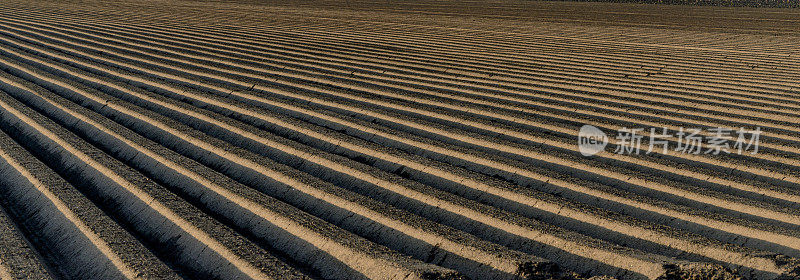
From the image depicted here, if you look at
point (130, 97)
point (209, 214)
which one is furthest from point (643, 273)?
point (130, 97)

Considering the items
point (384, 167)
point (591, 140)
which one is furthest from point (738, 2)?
point (384, 167)

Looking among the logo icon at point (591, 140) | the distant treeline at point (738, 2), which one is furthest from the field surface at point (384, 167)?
the distant treeline at point (738, 2)

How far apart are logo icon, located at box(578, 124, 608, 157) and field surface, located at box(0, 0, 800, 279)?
9cm

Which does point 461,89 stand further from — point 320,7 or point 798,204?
point 320,7

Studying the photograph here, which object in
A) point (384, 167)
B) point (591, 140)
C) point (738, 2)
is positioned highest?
point (738, 2)

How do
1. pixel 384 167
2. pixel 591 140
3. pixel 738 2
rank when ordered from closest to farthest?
pixel 384 167, pixel 591 140, pixel 738 2

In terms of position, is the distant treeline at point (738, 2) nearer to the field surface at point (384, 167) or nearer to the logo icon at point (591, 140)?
the field surface at point (384, 167)

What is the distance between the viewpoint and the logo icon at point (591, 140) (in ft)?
10.6

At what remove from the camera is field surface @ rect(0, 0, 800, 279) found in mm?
2133

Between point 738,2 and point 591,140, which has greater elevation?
point 738,2

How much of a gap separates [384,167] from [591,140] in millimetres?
1401

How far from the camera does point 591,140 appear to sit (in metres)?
3.41

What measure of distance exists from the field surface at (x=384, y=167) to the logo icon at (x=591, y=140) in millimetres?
89

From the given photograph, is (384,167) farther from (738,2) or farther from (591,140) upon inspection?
(738,2)
